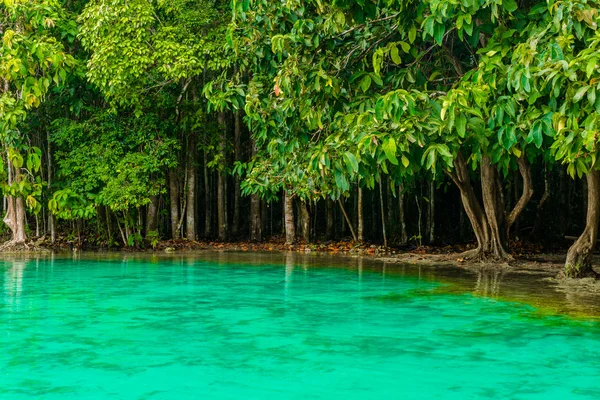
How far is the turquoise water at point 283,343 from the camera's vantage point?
4387mm

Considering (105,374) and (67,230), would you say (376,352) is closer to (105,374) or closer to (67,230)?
(105,374)

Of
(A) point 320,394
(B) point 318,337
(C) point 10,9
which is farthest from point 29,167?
(A) point 320,394

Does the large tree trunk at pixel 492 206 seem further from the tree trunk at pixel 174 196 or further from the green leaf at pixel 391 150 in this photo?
the tree trunk at pixel 174 196

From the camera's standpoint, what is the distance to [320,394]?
4215 mm

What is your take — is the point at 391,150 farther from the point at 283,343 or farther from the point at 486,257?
the point at 486,257

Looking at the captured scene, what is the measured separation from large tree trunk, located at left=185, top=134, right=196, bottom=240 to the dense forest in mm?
44

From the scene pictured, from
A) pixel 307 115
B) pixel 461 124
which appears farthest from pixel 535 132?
pixel 307 115

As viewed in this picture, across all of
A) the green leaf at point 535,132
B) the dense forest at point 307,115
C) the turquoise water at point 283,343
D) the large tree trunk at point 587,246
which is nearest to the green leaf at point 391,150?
the dense forest at point 307,115

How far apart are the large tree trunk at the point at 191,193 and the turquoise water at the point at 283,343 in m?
6.93

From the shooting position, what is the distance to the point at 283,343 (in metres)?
5.63

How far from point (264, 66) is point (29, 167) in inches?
239

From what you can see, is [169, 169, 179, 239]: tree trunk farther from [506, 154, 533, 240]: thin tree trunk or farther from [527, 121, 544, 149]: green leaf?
[527, 121, 544, 149]: green leaf

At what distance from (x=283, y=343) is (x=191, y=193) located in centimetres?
1092

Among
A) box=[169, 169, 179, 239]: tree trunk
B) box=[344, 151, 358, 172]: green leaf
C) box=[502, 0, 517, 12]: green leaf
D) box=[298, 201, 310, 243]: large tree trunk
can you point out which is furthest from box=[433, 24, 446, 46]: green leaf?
box=[169, 169, 179, 239]: tree trunk
